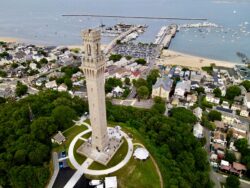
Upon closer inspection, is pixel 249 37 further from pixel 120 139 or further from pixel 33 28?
pixel 33 28

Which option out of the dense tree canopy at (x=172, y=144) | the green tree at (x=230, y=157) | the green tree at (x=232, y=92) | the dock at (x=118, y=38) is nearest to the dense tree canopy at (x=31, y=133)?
the dense tree canopy at (x=172, y=144)

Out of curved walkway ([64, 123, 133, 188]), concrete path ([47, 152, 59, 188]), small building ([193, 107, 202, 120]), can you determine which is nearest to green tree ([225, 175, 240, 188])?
curved walkway ([64, 123, 133, 188])

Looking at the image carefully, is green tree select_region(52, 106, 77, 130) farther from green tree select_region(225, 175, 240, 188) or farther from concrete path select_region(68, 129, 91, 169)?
green tree select_region(225, 175, 240, 188)

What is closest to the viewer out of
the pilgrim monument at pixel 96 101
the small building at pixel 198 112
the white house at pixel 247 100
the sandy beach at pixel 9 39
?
the pilgrim monument at pixel 96 101

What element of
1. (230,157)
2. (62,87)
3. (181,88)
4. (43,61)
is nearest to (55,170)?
(230,157)

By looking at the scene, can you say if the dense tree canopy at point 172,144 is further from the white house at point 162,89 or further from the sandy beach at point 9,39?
the sandy beach at point 9,39

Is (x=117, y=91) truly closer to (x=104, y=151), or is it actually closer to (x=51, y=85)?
(x=51, y=85)

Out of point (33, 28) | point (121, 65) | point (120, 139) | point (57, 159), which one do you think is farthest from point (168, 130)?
point (33, 28)
